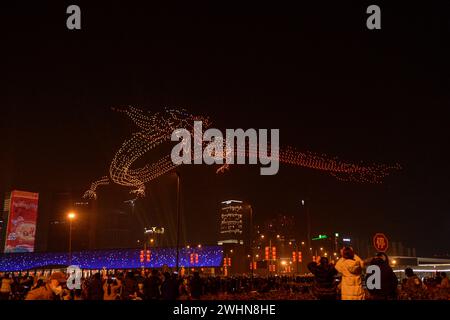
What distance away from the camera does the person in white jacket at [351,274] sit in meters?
11.8

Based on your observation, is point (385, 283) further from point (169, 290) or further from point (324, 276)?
point (169, 290)

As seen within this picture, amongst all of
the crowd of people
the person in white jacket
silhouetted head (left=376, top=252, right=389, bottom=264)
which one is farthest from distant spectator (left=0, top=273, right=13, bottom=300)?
silhouetted head (left=376, top=252, right=389, bottom=264)

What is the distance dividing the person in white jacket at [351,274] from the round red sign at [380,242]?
152 centimetres

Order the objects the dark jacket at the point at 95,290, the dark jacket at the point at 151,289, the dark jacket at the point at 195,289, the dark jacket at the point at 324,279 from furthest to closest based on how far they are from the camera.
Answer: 1. the dark jacket at the point at 195,289
2. the dark jacket at the point at 151,289
3. the dark jacket at the point at 95,290
4. the dark jacket at the point at 324,279

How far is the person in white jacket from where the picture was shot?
38.5ft

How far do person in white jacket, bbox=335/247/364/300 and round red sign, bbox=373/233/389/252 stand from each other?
1525mm

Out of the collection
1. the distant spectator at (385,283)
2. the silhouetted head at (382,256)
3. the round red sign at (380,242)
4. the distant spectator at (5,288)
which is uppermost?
the round red sign at (380,242)

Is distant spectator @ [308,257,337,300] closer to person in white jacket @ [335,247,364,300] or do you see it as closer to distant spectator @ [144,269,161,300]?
person in white jacket @ [335,247,364,300]

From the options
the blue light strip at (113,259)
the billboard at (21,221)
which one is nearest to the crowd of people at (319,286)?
the blue light strip at (113,259)

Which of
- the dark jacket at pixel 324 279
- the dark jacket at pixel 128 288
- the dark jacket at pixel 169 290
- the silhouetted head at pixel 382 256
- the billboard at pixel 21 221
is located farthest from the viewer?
the billboard at pixel 21 221

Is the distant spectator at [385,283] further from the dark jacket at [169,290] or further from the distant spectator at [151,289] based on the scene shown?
the distant spectator at [151,289]
